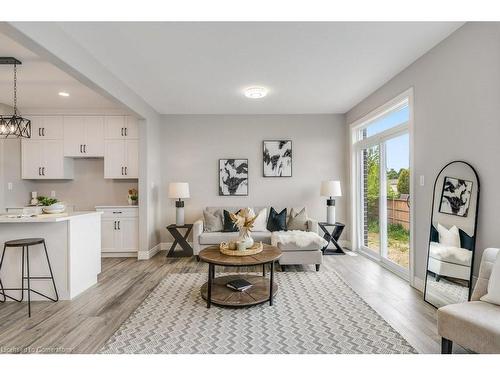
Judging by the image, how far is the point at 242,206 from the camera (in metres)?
5.20

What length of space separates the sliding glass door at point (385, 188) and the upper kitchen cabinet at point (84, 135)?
468 centimetres

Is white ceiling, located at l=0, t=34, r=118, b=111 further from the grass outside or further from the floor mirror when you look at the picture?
the grass outside

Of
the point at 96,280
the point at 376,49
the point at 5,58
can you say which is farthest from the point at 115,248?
the point at 376,49

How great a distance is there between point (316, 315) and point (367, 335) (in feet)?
1.58

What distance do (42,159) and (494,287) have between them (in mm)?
6287

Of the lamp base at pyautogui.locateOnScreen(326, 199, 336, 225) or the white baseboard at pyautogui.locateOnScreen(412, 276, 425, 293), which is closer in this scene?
the white baseboard at pyautogui.locateOnScreen(412, 276, 425, 293)

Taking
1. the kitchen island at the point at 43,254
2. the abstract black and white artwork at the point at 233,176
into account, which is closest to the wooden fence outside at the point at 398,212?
the abstract black and white artwork at the point at 233,176

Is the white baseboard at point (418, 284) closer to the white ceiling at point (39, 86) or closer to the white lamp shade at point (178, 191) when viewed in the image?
the white lamp shade at point (178, 191)

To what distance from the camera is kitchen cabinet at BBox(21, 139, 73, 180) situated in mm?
4832

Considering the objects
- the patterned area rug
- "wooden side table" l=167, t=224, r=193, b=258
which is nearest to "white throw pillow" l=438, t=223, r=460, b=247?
the patterned area rug

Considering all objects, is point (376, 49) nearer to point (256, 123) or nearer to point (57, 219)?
point (256, 123)

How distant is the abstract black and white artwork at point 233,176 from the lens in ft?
17.2

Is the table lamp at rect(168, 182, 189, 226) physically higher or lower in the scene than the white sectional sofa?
higher

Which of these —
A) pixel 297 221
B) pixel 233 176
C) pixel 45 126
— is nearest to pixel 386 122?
pixel 297 221
